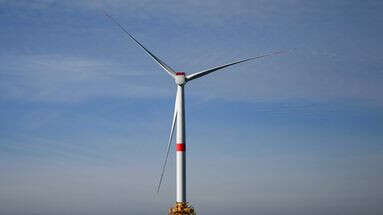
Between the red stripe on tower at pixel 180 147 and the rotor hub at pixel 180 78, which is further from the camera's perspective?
the rotor hub at pixel 180 78

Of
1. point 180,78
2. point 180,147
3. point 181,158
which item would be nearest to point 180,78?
point 180,78

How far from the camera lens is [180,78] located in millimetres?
160625

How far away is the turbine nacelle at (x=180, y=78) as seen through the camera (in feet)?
526

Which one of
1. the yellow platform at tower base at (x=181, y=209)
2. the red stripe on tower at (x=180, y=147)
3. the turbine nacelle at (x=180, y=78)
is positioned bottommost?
the yellow platform at tower base at (x=181, y=209)

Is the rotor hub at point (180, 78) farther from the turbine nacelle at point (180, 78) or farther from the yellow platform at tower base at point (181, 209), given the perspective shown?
the yellow platform at tower base at point (181, 209)

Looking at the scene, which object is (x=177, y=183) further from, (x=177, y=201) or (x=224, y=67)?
(x=224, y=67)

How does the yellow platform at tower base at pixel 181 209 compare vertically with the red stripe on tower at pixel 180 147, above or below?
below

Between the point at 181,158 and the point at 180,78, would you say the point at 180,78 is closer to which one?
the point at 180,78

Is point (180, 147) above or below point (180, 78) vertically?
below

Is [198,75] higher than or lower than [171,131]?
higher

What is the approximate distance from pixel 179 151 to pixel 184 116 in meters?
10.1

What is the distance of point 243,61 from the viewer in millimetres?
161500

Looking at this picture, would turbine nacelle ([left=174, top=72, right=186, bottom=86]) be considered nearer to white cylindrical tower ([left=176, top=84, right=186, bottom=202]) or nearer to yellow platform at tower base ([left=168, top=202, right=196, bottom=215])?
white cylindrical tower ([left=176, top=84, right=186, bottom=202])

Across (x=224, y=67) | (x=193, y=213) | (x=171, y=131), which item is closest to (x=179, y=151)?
(x=171, y=131)
